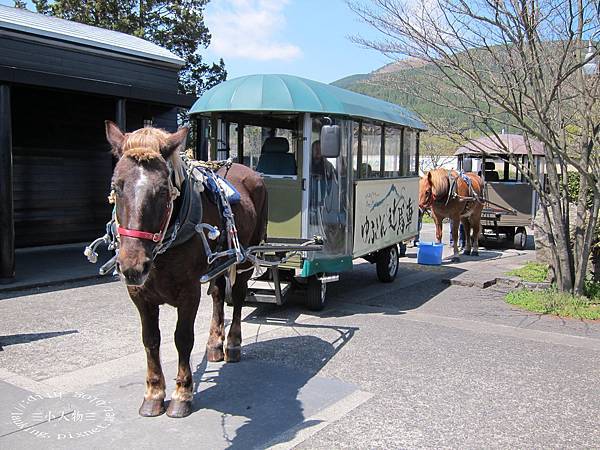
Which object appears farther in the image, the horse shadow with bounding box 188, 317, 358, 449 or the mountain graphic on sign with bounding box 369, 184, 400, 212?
the mountain graphic on sign with bounding box 369, 184, 400, 212

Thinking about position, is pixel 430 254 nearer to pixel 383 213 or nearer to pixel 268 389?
pixel 383 213

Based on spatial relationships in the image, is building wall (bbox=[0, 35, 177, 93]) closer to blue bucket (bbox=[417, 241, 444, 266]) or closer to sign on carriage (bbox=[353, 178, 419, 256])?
sign on carriage (bbox=[353, 178, 419, 256])

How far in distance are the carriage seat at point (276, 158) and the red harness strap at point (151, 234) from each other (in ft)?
13.8

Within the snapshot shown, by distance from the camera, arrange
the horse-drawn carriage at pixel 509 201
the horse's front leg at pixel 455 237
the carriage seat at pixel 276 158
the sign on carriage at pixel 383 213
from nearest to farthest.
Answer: the carriage seat at pixel 276 158
the sign on carriage at pixel 383 213
the horse's front leg at pixel 455 237
the horse-drawn carriage at pixel 509 201

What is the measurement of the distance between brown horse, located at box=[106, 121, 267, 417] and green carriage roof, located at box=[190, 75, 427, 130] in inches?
71.5

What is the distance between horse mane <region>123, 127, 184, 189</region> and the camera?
3693 mm

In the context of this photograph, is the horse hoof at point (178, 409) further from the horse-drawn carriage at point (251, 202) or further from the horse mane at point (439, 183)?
the horse mane at point (439, 183)

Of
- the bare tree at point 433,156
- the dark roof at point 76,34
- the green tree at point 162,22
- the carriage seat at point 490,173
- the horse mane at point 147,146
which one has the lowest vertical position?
the horse mane at point 147,146

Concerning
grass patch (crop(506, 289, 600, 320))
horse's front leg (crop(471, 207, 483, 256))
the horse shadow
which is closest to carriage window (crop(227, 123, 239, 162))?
the horse shadow

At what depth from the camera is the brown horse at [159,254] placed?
354cm

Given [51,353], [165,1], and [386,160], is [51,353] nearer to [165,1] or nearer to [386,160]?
[386,160]

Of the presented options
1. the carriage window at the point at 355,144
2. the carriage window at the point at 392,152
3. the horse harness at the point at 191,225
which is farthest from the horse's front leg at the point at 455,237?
the horse harness at the point at 191,225

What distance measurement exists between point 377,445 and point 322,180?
4.39 meters

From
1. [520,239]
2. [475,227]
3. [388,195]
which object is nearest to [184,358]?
[388,195]
